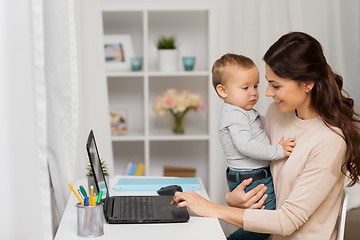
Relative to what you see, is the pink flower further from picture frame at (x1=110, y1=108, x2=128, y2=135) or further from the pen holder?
the pen holder

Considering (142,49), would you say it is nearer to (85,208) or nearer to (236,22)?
(236,22)

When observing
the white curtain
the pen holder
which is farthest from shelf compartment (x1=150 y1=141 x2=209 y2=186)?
the white curtain

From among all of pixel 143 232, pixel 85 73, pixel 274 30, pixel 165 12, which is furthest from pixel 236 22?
pixel 143 232

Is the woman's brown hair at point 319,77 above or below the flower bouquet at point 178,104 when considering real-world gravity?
above

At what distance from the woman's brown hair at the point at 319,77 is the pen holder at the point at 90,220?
2.34 ft

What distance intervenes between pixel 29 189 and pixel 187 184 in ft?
3.38

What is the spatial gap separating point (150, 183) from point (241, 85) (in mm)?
526

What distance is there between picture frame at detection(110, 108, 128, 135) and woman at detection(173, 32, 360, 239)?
1.87 meters

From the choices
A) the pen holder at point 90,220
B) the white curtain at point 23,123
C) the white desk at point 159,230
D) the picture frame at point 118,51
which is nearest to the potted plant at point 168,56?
the picture frame at point 118,51

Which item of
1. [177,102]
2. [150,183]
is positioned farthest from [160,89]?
[150,183]

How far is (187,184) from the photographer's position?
205cm

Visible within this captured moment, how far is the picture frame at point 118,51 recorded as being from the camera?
3.48 metres

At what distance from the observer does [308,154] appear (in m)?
1.70

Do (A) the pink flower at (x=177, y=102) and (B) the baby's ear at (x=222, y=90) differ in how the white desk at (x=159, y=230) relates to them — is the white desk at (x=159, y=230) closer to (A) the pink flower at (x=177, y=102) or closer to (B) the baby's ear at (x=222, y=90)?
(B) the baby's ear at (x=222, y=90)
